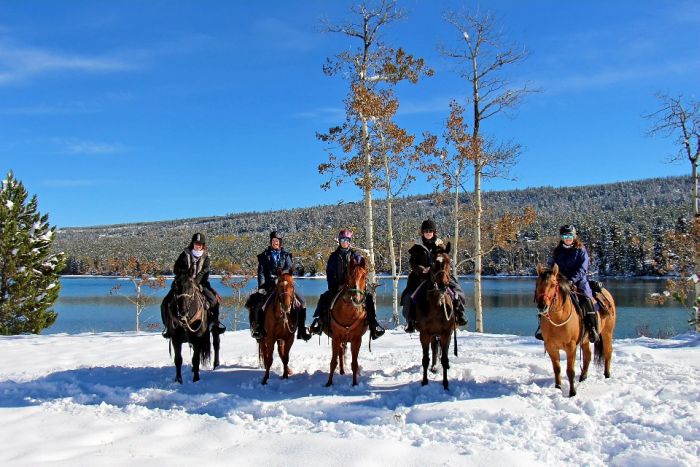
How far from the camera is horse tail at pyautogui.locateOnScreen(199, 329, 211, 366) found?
27.4 feet

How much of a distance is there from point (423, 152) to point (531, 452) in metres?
12.8

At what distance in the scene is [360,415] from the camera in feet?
20.5

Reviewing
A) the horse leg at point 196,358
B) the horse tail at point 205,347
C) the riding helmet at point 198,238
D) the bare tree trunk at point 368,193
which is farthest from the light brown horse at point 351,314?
the bare tree trunk at point 368,193

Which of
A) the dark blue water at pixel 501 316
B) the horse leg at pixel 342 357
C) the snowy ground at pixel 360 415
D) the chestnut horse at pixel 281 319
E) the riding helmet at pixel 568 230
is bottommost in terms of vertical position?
the dark blue water at pixel 501 316

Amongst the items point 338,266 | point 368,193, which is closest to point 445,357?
point 338,266

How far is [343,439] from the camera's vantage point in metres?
5.41

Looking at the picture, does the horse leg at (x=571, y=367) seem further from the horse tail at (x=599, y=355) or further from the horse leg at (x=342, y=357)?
the horse leg at (x=342, y=357)

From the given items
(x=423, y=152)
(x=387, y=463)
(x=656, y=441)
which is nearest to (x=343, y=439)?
(x=387, y=463)

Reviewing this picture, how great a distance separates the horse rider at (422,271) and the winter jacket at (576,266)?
4.90 ft

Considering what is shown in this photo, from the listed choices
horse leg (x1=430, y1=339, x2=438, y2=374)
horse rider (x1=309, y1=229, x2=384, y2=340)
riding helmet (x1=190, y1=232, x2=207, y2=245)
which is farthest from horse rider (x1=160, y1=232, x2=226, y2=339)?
horse leg (x1=430, y1=339, x2=438, y2=374)

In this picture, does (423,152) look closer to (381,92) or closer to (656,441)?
(381,92)

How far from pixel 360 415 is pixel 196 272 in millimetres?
3834

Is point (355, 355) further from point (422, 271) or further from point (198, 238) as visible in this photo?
point (198, 238)

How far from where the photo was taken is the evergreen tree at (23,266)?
2483 cm
